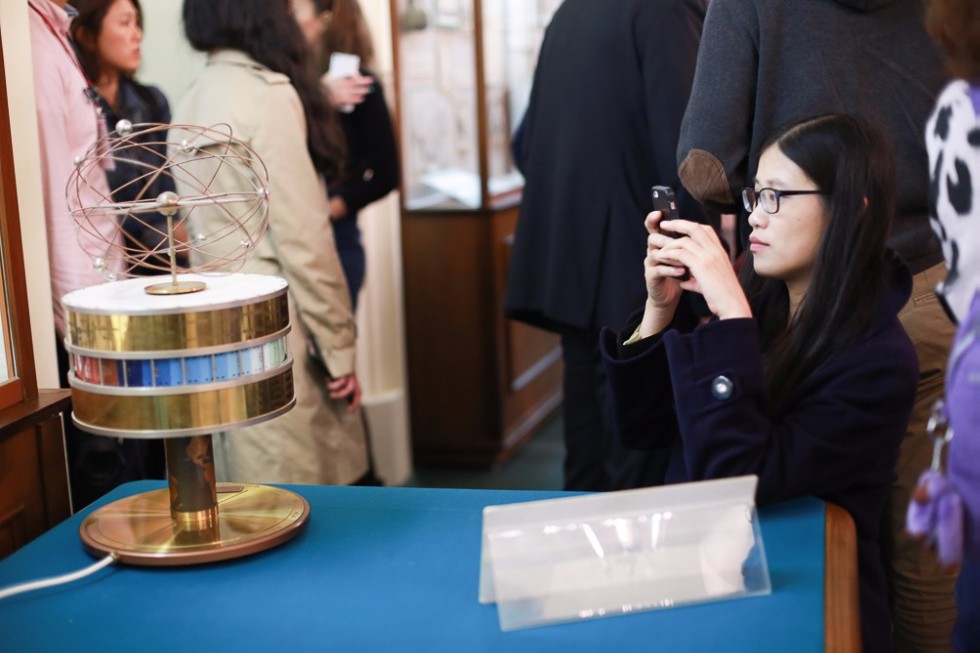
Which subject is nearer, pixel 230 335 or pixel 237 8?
pixel 230 335

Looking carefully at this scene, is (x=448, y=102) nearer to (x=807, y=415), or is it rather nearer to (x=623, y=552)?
(x=807, y=415)

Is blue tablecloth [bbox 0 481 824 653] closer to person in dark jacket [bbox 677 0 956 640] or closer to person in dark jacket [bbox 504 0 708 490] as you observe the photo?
person in dark jacket [bbox 677 0 956 640]

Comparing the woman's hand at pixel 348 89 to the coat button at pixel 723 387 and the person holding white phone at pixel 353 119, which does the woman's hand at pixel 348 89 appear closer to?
the person holding white phone at pixel 353 119

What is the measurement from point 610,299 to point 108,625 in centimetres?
180

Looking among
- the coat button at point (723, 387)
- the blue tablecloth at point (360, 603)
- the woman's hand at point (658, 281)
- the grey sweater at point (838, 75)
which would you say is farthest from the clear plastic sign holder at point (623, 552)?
the grey sweater at point (838, 75)

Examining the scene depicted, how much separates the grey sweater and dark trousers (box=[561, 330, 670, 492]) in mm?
1024

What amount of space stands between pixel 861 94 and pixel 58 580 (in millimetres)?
1438

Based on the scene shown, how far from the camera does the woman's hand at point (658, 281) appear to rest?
166 cm

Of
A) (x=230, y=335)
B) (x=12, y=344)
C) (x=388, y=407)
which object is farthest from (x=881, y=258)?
(x=388, y=407)

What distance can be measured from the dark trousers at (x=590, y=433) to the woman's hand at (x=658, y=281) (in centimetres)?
118

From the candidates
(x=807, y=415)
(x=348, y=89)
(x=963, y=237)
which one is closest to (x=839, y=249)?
(x=807, y=415)

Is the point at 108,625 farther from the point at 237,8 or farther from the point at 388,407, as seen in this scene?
the point at 388,407

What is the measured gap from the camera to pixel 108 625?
1.30m

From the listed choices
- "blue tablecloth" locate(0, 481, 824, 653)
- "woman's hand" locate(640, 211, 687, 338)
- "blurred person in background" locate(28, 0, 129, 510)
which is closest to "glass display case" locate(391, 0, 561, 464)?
"blurred person in background" locate(28, 0, 129, 510)
